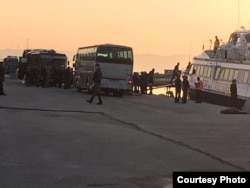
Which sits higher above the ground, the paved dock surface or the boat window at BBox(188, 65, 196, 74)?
the boat window at BBox(188, 65, 196, 74)

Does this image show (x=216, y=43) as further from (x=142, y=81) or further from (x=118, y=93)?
(x=118, y=93)

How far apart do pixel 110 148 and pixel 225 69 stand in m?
30.0

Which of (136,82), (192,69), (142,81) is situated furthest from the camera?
(192,69)

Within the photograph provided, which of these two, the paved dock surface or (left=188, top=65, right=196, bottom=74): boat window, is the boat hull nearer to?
(left=188, top=65, right=196, bottom=74): boat window

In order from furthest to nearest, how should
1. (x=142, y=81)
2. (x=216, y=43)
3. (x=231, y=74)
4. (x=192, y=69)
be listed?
(x=192, y=69) → (x=216, y=43) → (x=142, y=81) → (x=231, y=74)

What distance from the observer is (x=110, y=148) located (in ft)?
45.0

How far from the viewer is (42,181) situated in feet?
31.6

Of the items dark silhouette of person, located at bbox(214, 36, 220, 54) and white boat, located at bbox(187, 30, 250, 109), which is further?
dark silhouette of person, located at bbox(214, 36, 220, 54)

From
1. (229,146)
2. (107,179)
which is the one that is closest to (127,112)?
(229,146)

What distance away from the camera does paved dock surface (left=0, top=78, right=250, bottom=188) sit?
10156 mm

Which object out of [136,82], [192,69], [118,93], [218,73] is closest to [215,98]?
[218,73]

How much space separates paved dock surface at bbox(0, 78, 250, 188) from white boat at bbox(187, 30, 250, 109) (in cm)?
1767

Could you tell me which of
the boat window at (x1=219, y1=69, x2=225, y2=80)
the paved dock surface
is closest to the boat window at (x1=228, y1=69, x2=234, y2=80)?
the boat window at (x1=219, y1=69, x2=225, y2=80)

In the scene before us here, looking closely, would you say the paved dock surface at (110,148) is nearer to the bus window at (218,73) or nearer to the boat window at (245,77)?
the boat window at (245,77)
